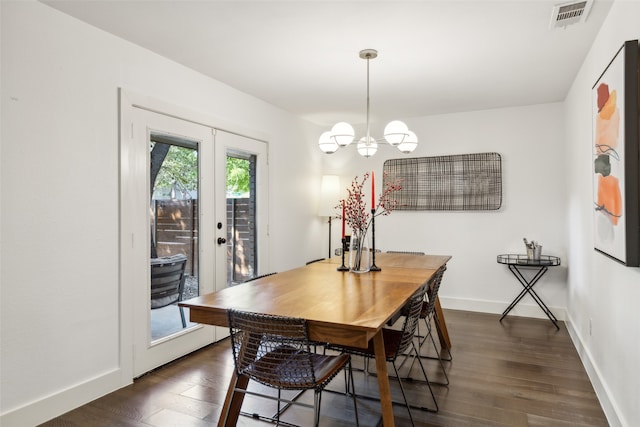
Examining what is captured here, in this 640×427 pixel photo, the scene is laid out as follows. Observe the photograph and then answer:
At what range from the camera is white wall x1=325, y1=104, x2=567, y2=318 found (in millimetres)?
4523

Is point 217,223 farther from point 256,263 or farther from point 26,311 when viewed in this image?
point 26,311

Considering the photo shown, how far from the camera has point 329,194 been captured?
17.9 ft

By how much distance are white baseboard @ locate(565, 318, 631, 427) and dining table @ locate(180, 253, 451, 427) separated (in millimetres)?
1207

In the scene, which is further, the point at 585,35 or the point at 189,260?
the point at 189,260

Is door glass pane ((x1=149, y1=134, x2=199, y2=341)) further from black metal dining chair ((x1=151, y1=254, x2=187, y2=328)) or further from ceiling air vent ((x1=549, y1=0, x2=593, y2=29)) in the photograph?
ceiling air vent ((x1=549, y1=0, x2=593, y2=29))

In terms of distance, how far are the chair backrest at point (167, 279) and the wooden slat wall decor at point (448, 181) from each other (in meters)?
2.93

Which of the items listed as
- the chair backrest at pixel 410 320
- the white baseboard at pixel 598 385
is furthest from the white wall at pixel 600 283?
the chair backrest at pixel 410 320

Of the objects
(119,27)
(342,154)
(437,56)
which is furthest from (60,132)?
(342,154)

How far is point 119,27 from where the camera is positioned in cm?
265

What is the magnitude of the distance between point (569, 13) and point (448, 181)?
8.78 feet

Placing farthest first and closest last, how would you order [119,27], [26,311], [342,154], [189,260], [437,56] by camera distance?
[342,154], [189,260], [437,56], [119,27], [26,311]

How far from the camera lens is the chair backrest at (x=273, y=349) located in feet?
5.46

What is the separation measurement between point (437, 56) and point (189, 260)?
104 inches

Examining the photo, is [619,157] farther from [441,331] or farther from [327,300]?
[441,331]
